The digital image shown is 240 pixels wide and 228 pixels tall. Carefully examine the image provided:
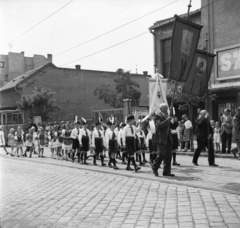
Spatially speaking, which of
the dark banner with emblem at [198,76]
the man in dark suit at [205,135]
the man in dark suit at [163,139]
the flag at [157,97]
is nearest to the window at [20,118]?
the flag at [157,97]

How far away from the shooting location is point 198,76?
34.6 feet

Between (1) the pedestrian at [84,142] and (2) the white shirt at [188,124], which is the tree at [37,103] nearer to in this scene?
(2) the white shirt at [188,124]

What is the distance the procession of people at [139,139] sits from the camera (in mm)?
9375

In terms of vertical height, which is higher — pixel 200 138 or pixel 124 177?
pixel 200 138

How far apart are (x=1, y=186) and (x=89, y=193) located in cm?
274

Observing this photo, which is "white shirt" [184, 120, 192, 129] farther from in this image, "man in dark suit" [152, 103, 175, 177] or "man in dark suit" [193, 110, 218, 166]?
"man in dark suit" [152, 103, 175, 177]

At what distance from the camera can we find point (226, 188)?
721 centimetres

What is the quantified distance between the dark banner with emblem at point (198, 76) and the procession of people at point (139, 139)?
3.30 feet

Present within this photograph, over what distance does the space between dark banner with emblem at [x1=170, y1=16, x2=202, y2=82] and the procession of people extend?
98cm

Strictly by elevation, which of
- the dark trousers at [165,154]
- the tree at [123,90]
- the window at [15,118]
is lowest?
the dark trousers at [165,154]

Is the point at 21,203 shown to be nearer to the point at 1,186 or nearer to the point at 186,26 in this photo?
the point at 1,186

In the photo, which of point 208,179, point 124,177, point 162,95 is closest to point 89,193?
point 124,177

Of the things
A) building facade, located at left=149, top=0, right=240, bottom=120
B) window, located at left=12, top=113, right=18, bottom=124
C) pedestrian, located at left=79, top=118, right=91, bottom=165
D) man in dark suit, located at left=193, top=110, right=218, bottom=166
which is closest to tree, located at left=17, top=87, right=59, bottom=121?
window, located at left=12, top=113, right=18, bottom=124

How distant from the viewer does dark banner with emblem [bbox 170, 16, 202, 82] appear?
369 inches
